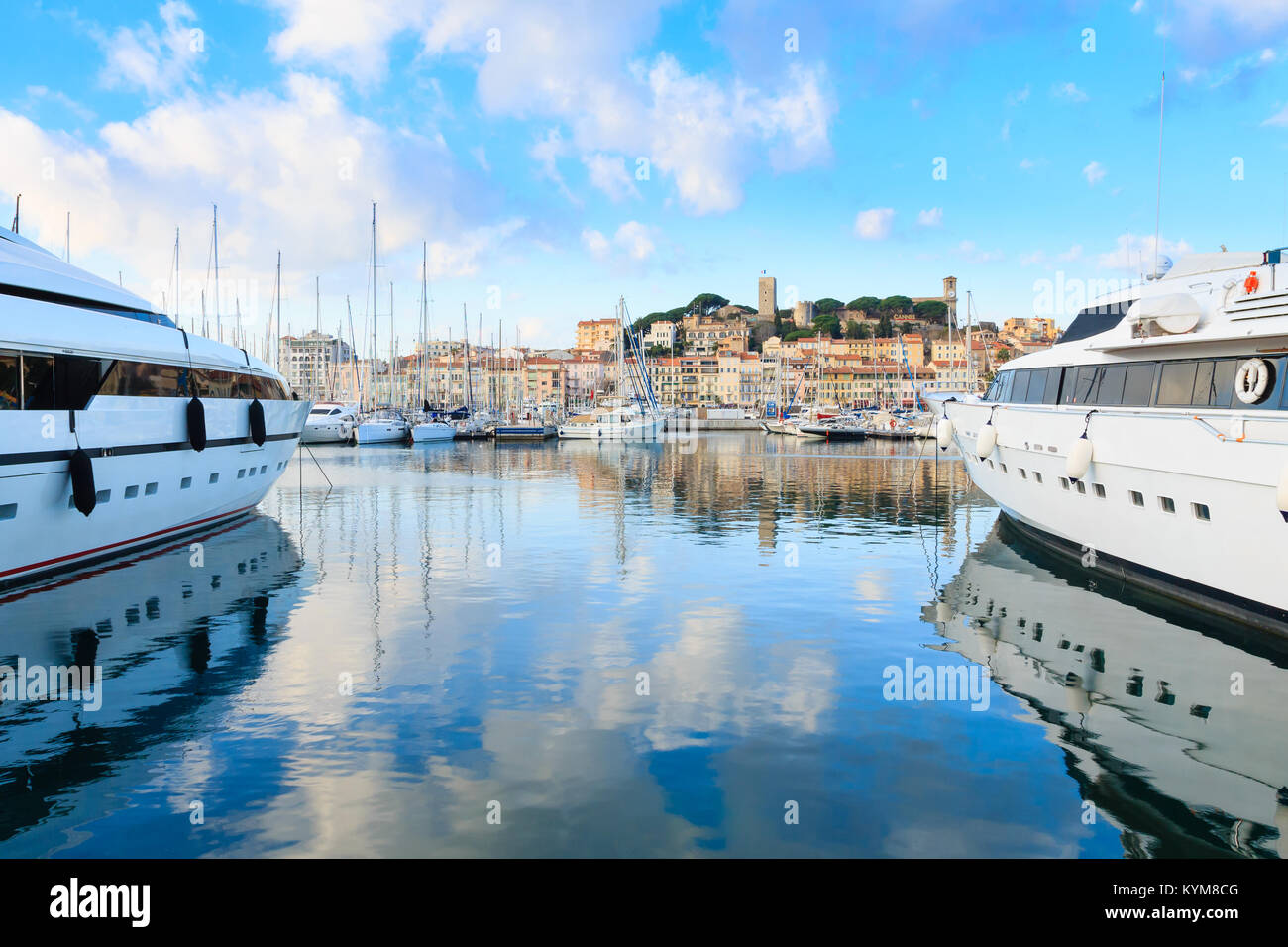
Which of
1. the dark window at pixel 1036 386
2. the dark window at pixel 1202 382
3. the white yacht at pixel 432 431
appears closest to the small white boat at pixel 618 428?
the white yacht at pixel 432 431

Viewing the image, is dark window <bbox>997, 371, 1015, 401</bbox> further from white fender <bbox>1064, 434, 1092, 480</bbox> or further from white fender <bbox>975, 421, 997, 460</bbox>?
white fender <bbox>1064, 434, 1092, 480</bbox>

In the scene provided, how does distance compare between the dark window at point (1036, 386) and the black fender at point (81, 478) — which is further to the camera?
the dark window at point (1036, 386)

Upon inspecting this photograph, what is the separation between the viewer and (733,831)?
5.61 metres

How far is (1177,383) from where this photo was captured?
12.5m

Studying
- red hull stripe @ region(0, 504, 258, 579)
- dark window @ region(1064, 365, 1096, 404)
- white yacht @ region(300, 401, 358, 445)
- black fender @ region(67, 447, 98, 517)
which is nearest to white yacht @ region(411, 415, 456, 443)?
white yacht @ region(300, 401, 358, 445)

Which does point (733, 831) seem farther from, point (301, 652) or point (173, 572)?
point (173, 572)

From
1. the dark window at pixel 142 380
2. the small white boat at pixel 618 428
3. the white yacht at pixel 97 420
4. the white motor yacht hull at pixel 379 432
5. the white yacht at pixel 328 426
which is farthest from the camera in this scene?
the small white boat at pixel 618 428

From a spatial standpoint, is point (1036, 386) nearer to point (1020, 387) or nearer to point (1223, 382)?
point (1020, 387)

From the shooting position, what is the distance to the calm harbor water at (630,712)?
18.7 ft

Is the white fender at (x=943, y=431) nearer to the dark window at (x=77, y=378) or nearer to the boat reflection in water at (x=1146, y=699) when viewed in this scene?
the boat reflection in water at (x=1146, y=699)

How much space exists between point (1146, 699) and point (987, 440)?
1067 centimetres

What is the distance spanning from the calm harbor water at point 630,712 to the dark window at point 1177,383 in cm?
293

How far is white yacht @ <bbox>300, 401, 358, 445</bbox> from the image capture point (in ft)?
211

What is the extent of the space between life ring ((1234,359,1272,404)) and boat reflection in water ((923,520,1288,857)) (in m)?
2.88
